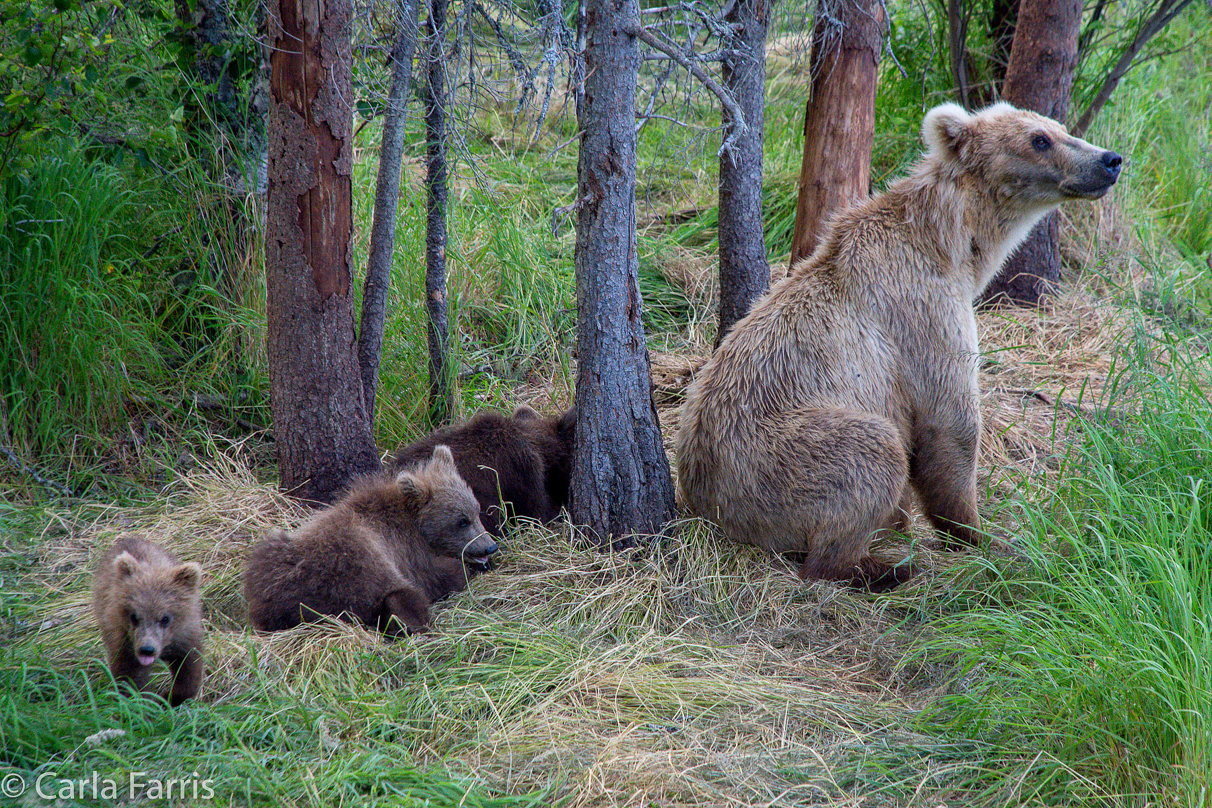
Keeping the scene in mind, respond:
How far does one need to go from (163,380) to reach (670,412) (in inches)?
136

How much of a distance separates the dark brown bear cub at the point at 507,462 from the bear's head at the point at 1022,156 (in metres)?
2.59

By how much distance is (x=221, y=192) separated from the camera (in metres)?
6.03

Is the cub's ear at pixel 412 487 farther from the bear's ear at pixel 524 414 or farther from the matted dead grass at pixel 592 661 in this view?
the bear's ear at pixel 524 414

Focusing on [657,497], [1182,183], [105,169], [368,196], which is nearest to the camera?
[657,497]

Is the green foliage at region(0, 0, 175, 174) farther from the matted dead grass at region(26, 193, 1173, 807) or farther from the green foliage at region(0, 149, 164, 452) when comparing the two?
the matted dead grass at region(26, 193, 1173, 807)

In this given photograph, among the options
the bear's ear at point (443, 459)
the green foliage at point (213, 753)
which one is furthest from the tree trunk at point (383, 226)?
the green foliage at point (213, 753)

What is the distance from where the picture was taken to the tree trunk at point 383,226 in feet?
17.8

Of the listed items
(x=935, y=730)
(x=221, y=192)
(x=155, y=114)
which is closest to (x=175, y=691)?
(x=935, y=730)

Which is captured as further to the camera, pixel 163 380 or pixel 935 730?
pixel 163 380

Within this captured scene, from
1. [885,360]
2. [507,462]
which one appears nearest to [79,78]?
[507,462]

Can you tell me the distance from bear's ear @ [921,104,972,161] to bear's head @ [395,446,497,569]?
323cm

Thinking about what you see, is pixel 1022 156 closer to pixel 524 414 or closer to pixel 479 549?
pixel 524 414

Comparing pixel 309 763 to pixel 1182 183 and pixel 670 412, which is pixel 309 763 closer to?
pixel 670 412

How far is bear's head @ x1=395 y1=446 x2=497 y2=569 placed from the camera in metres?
4.51
